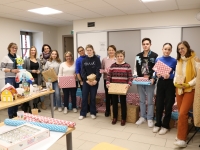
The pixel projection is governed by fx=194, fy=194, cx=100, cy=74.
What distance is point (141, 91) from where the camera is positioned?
3.58 m

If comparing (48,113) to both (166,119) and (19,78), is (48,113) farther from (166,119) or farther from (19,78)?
(166,119)

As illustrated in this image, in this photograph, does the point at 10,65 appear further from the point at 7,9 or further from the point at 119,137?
the point at 119,137

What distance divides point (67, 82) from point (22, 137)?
281 cm

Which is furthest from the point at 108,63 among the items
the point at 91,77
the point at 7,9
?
the point at 7,9

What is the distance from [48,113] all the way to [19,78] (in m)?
1.36

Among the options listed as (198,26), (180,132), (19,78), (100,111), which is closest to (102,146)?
(180,132)

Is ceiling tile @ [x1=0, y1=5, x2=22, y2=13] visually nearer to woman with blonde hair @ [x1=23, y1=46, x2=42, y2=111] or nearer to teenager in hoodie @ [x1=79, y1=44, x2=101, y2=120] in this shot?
woman with blonde hair @ [x1=23, y1=46, x2=42, y2=111]

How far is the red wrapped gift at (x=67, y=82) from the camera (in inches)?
165

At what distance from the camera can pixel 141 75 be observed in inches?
137

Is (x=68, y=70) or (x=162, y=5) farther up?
(x=162, y=5)

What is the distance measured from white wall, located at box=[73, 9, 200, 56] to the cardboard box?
4.09 meters

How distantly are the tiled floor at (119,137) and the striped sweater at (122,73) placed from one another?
843 millimetres

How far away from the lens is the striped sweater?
3.45 m

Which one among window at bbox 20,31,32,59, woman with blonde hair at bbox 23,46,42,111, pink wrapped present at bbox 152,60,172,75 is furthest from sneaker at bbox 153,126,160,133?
window at bbox 20,31,32,59
